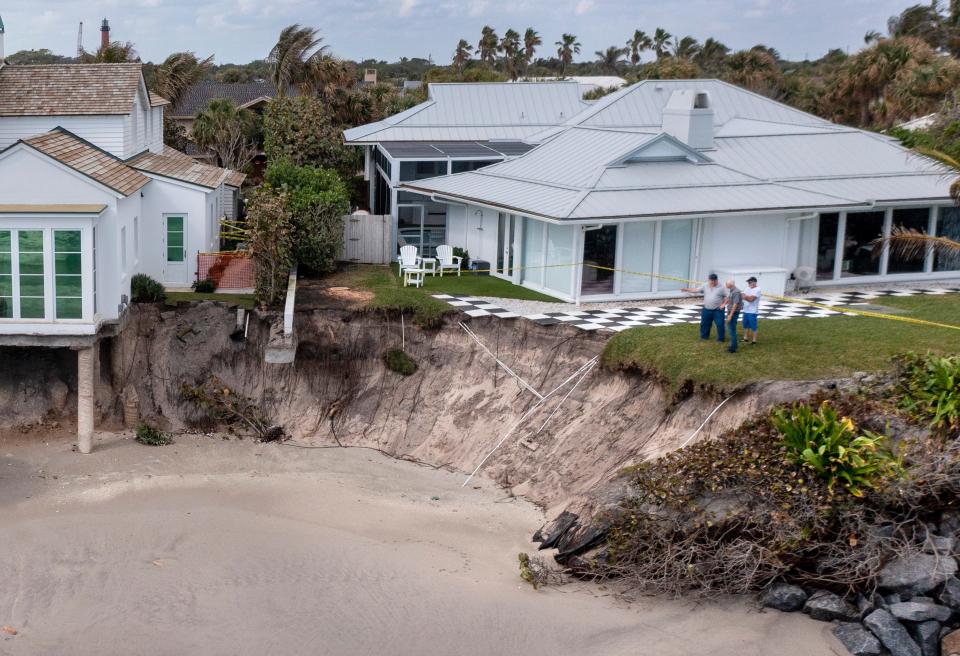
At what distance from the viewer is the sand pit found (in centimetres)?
1587

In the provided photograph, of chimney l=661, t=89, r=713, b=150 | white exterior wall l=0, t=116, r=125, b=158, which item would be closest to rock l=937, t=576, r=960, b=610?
chimney l=661, t=89, r=713, b=150

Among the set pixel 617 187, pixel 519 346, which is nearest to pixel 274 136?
pixel 617 187

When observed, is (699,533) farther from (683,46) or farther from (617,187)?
(683,46)

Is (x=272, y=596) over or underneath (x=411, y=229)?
underneath

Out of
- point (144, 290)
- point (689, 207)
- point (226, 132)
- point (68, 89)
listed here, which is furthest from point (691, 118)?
point (226, 132)

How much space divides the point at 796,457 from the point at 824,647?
295 cm

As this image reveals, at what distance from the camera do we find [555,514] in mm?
20156

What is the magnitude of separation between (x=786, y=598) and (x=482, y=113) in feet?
85.4

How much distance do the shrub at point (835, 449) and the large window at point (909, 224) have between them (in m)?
13.9

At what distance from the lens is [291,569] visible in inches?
720

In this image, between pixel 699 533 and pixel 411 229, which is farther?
pixel 411 229

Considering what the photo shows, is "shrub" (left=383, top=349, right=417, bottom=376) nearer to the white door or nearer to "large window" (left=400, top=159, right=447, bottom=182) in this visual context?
the white door

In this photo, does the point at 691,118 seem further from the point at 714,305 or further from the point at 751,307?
the point at 751,307

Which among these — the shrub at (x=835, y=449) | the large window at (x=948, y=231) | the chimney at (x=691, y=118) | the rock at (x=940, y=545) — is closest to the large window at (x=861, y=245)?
the large window at (x=948, y=231)
